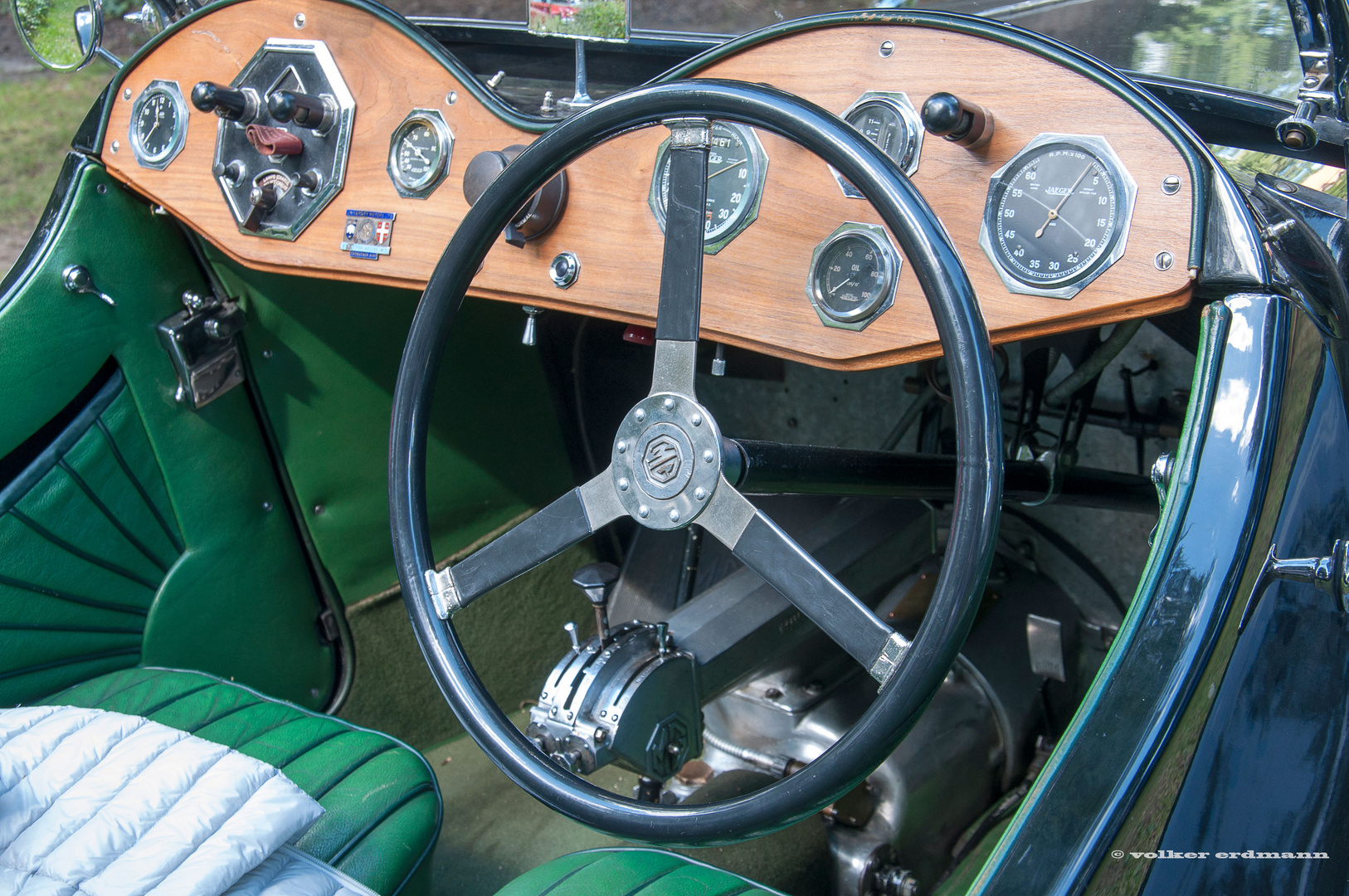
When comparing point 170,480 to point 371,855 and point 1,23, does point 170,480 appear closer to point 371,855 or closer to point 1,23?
point 371,855

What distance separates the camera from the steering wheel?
0.90 metres

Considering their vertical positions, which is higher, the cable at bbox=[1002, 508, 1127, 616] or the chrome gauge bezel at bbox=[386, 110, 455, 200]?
the chrome gauge bezel at bbox=[386, 110, 455, 200]

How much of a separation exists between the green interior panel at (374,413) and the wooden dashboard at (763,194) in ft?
0.73

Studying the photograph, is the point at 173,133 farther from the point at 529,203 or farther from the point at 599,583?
the point at 599,583

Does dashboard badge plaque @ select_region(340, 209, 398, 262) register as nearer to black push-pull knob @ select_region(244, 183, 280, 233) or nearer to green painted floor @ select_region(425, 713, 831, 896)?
black push-pull knob @ select_region(244, 183, 280, 233)

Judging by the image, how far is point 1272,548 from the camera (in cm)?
98

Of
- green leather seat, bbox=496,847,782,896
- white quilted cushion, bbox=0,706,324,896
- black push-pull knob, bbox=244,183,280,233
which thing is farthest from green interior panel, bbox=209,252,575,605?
green leather seat, bbox=496,847,782,896

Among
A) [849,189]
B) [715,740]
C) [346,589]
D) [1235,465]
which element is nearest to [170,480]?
[346,589]

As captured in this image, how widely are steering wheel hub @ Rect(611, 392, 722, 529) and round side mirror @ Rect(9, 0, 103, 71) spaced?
4.26 feet

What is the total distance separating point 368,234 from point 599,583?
2.22ft

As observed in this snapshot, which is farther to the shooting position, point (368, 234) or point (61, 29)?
point (61, 29)

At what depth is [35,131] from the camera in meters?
5.49

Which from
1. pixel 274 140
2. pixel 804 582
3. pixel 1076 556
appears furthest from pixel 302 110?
pixel 1076 556

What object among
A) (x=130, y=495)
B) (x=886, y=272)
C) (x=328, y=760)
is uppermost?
(x=886, y=272)
